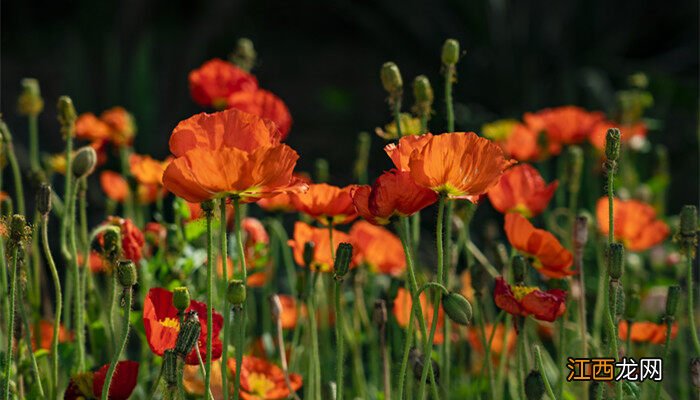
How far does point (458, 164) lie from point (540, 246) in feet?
0.77

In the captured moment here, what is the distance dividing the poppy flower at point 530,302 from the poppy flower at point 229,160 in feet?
0.74

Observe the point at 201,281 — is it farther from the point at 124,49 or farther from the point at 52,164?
the point at 124,49

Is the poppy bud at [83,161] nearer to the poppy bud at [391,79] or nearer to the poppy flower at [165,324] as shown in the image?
the poppy flower at [165,324]

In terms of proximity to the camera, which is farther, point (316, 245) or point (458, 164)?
point (316, 245)

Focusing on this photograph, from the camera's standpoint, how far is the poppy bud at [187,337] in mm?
732

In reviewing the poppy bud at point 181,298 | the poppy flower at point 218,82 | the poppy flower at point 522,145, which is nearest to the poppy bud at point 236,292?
the poppy bud at point 181,298

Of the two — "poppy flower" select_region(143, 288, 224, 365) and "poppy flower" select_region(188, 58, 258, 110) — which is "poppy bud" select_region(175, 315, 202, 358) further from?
"poppy flower" select_region(188, 58, 258, 110)

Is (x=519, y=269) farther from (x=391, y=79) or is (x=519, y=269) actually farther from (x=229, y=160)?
(x=229, y=160)

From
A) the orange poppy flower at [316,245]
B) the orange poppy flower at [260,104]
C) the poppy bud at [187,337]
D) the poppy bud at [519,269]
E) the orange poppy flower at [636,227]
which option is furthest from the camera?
the orange poppy flower at [636,227]

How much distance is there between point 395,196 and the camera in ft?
2.70

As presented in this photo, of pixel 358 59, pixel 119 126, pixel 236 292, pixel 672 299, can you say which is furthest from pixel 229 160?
pixel 358 59

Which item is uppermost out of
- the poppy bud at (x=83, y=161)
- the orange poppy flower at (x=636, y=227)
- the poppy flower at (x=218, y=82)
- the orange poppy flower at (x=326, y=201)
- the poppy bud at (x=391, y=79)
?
the poppy flower at (x=218, y=82)

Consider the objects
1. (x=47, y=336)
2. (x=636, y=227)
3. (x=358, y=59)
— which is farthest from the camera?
(x=358, y=59)

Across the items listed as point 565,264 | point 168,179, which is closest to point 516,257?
point 565,264
